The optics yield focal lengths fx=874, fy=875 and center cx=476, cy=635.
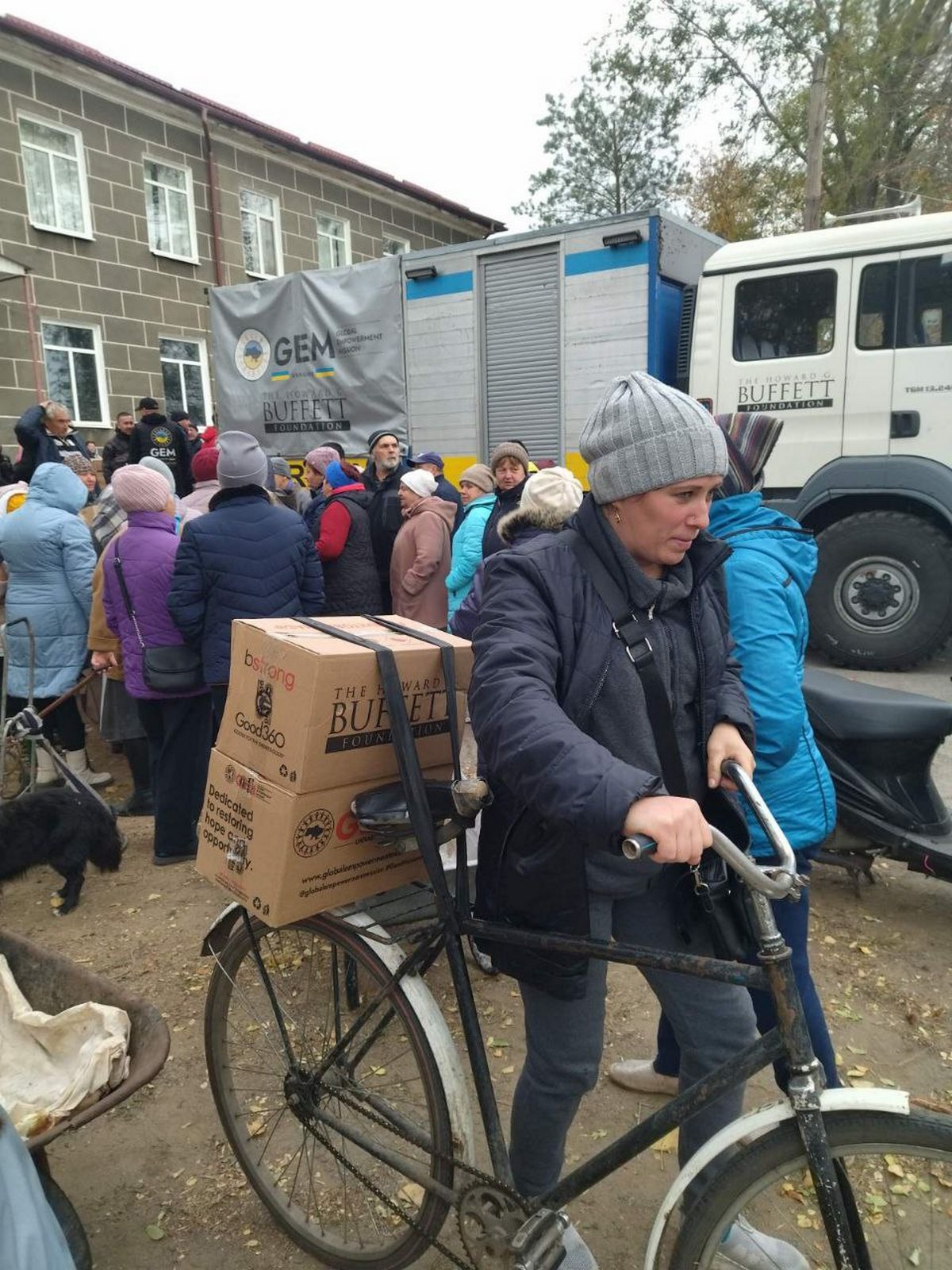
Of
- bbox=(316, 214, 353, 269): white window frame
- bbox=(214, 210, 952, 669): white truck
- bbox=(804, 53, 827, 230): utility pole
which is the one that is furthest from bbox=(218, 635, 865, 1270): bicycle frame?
bbox=(316, 214, 353, 269): white window frame

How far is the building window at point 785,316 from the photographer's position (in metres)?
6.42

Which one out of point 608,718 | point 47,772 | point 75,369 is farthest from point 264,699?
point 75,369

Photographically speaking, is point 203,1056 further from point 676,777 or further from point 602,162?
point 602,162

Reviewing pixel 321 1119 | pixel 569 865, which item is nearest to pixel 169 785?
pixel 321 1119

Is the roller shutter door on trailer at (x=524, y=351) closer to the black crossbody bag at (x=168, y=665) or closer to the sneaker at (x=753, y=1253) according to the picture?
the black crossbody bag at (x=168, y=665)

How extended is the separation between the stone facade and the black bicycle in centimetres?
1218

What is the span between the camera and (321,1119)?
2.00 m

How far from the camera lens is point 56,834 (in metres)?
3.15

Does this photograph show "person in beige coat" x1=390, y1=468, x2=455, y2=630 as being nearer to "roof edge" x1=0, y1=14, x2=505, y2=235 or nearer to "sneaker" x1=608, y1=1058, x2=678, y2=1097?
"sneaker" x1=608, y1=1058, x2=678, y2=1097

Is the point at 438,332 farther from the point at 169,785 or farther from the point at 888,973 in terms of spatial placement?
the point at 888,973

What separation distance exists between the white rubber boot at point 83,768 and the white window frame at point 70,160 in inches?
462

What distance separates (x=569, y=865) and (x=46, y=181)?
1581 centimetres

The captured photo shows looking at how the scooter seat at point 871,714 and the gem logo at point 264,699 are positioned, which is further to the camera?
the scooter seat at point 871,714

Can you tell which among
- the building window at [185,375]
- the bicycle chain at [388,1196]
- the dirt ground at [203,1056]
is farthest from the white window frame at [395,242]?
the bicycle chain at [388,1196]
